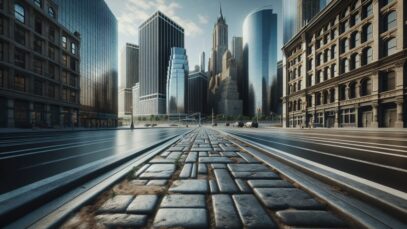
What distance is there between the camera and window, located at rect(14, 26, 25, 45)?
82.0 ft

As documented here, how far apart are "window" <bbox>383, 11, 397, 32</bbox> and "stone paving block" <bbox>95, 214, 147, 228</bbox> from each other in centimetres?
3369

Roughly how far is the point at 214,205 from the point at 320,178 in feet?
6.15

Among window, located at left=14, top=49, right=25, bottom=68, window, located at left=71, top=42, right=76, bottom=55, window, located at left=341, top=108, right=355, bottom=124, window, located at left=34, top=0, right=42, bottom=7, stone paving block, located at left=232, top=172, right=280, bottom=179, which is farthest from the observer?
window, located at left=71, top=42, right=76, bottom=55

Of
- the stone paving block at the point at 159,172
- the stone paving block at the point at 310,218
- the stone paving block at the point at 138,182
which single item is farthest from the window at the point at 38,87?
the stone paving block at the point at 310,218

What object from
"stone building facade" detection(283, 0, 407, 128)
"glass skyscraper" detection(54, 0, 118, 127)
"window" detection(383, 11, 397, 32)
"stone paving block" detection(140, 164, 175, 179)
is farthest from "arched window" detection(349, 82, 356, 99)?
"glass skyscraper" detection(54, 0, 118, 127)

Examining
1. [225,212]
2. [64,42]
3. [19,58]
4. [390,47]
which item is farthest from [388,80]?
[64,42]

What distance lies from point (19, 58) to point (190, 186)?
36.1 metres

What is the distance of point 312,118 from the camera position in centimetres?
3466

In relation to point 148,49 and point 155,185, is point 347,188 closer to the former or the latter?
point 155,185

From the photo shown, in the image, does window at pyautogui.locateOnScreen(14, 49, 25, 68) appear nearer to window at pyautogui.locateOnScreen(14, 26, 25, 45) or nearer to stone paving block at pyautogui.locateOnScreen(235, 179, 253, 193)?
window at pyautogui.locateOnScreen(14, 26, 25, 45)

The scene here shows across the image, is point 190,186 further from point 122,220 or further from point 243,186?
point 122,220

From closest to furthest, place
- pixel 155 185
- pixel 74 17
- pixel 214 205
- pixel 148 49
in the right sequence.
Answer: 1. pixel 214 205
2. pixel 155 185
3. pixel 74 17
4. pixel 148 49

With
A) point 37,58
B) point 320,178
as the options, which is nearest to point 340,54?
point 320,178

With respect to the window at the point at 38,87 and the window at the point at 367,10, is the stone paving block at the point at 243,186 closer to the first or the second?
the window at the point at 367,10
